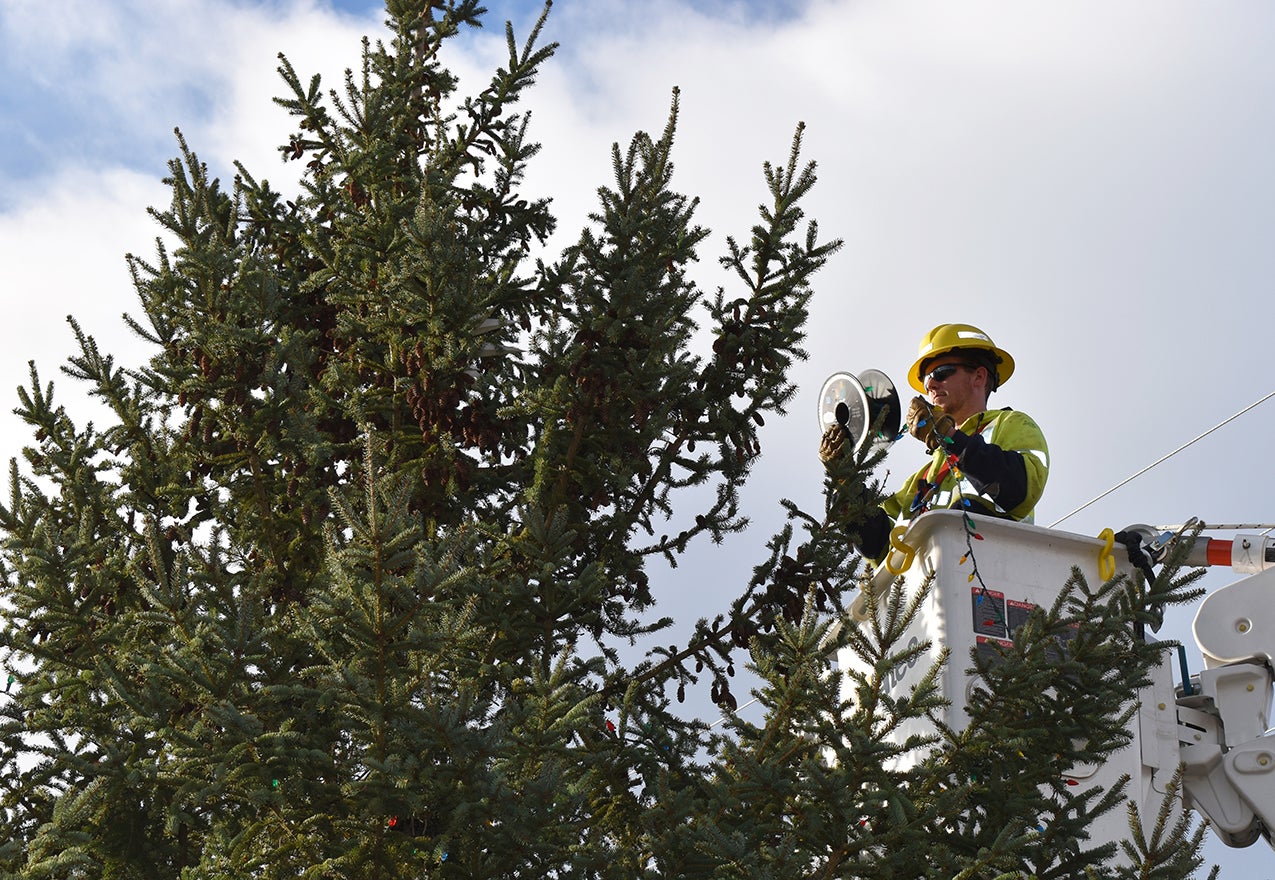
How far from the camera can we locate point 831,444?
7551 mm

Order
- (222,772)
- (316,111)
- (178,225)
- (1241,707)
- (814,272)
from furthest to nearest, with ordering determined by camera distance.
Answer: (316,111)
(1241,707)
(814,272)
(178,225)
(222,772)

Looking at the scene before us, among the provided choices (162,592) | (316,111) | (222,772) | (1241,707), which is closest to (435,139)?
(316,111)

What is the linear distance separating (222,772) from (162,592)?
70cm

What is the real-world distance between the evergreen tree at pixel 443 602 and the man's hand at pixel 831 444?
0.16 metres

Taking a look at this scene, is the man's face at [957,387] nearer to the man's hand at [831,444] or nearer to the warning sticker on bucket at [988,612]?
the man's hand at [831,444]

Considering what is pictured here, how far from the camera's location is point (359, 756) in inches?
213

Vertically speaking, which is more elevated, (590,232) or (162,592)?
(590,232)

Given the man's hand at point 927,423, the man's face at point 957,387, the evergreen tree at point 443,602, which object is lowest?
the evergreen tree at point 443,602

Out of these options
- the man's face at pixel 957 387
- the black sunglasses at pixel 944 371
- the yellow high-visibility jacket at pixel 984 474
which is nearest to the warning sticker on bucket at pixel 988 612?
the yellow high-visibility jacket at pixel 984 474

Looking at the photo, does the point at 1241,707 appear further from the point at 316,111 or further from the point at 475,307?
the point at 316,111

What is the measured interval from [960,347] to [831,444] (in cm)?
131

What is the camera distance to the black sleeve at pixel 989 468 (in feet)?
24.6

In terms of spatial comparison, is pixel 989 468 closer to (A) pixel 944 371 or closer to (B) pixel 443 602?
(A) pixel 944 371

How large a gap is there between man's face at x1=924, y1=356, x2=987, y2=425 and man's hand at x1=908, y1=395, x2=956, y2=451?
878 millimetres
